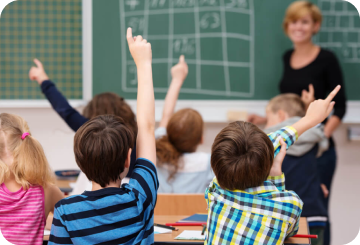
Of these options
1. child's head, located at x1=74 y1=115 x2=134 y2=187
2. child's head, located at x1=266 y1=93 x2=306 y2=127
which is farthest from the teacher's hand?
child's head, located at x1=74 y1=115 x2=134 y2=187

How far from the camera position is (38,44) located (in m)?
3.44

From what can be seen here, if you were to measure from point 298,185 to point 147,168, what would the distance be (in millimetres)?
1218

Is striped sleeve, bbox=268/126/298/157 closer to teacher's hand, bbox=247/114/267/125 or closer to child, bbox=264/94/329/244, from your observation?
child, bbox=264/94/329/244

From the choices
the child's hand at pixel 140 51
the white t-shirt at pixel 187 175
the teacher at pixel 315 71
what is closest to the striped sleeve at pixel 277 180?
the child's hand at pixel 140 51

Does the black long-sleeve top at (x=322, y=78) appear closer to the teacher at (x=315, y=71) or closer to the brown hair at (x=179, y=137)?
the teacher at (x=315, y=71)

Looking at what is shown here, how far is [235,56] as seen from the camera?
11.2 feet

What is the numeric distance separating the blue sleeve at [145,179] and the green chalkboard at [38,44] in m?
2.36

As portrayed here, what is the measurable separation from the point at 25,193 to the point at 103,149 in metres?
0.43

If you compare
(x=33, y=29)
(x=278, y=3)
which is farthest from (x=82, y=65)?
(x=278, y=3)

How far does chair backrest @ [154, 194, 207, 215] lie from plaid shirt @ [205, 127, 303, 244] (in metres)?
0.65

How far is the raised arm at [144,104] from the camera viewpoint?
1345mm

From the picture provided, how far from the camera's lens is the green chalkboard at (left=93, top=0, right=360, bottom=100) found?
336 centimetres

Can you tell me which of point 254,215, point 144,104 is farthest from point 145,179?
point 254,215

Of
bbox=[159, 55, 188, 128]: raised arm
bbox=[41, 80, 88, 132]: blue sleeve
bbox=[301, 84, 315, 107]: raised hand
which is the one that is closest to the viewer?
bbox=[41, 80, 88, 132]: blue sleeve
